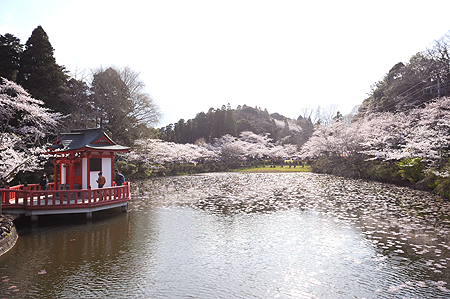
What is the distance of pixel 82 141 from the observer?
1523 centimetres

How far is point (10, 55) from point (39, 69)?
228 centimetres

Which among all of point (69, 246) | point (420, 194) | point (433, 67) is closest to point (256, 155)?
point (433, 67)

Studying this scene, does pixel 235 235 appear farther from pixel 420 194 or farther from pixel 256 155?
pixel 256 155

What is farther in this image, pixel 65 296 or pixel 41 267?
pixel 41 267

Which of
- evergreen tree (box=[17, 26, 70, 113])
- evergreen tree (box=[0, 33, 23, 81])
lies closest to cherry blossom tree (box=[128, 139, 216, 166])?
evergreen tree (box=[17, 26, 70, 113])

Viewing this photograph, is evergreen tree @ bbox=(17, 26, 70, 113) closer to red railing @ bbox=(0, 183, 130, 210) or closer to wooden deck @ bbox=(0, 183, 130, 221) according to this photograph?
red railing @ bbox=(0, 183, 130, 210)

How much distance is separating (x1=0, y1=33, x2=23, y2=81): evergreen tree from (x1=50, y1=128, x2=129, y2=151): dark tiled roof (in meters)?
12.4

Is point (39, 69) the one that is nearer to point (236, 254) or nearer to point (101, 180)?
point (101, 180)

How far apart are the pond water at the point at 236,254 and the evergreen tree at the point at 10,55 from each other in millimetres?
17534

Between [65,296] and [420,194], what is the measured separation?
2150 cm

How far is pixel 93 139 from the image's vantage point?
15062 mm

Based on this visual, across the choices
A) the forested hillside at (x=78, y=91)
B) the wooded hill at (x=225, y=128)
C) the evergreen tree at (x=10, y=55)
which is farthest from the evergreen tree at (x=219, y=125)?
the evergreen tree at (x=10, y=55)

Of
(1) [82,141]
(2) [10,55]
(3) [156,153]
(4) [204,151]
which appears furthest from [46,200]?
(4) [204,151]

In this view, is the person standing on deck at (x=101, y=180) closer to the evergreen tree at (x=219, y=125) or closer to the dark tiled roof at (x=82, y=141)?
the dark tiled roof at (x=82, y=141)
